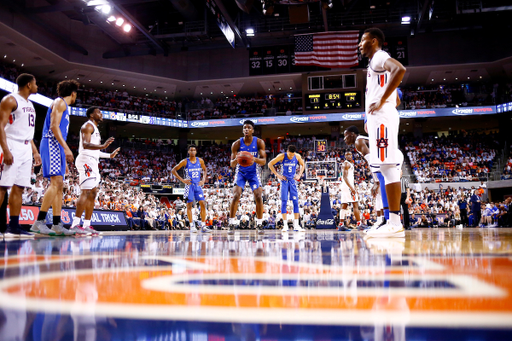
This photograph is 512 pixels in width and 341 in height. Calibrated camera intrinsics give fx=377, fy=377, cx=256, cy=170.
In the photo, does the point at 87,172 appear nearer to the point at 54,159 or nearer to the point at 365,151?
the point at 54,159

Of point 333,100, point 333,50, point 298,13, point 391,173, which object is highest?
point 298,13

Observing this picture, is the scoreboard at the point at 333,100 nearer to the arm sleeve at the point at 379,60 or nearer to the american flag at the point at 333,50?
the american flag at the point at 333,50

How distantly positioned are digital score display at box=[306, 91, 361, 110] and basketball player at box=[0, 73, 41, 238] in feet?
56.1

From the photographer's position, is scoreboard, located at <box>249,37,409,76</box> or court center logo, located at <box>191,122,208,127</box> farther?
court center logo, located at <box>191,122,208,127</box>

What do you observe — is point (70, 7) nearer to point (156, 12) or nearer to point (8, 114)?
point (156, 12)

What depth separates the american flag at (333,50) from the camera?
1862cm

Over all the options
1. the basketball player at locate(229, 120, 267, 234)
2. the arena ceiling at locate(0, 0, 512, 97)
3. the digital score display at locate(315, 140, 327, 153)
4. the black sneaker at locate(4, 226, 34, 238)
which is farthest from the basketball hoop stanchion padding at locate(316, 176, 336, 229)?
the digital score display at locate(315, 140, 327, 153)

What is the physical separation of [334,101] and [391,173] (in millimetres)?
17201

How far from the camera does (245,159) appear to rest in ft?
18.5

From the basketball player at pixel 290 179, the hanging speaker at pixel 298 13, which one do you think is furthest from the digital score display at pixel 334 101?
the basketball player at pixel 290 179

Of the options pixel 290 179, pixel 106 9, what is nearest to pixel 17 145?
pixel 290 179

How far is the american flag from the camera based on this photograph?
61.1 ft

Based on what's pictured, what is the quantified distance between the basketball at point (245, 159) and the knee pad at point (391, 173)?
8.36 feet

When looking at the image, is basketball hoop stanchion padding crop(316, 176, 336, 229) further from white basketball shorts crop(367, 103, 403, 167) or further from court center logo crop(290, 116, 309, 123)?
court center logo crop(290, 116, 309, 123)
